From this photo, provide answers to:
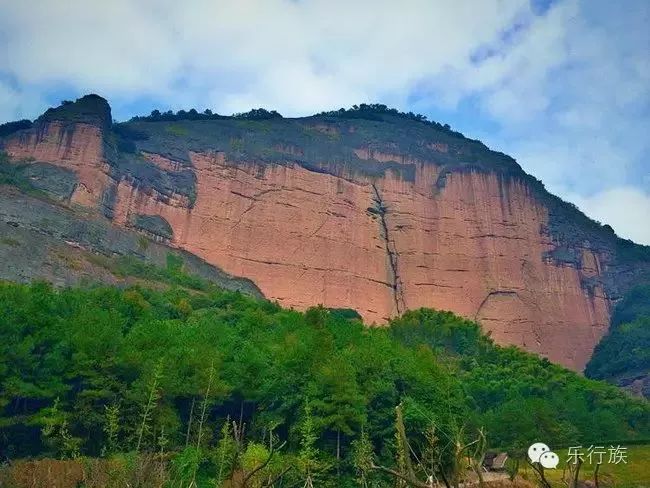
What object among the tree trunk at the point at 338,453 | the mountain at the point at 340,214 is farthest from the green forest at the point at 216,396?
the mountain at the point at 340,214

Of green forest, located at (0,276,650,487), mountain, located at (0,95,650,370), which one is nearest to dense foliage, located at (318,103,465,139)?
mountain, located at (0,95,650,370)

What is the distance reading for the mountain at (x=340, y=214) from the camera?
5562 cm

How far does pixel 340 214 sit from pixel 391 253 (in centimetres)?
626

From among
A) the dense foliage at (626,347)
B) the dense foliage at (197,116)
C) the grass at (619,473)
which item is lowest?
the grass at (619,473)

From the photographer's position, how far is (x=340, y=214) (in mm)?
64562

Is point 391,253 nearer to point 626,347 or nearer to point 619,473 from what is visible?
point 626,347

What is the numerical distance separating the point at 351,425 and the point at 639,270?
58.7 metres

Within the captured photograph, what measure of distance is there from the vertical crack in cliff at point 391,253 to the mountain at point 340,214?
0.48ft

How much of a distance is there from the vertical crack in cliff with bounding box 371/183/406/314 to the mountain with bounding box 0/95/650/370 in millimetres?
146

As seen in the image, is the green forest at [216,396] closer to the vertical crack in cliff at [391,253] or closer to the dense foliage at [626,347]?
the dense foliage at [626,347]

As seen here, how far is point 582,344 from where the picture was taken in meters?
63.8

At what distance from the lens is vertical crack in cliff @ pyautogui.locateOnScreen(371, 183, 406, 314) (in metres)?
62.2

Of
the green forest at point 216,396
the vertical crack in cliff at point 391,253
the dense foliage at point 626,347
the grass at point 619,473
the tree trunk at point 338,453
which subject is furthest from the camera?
the vertical crack in cliff at point 391,253

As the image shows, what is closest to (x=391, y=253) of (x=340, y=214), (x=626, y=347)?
(x=340, y=214)
